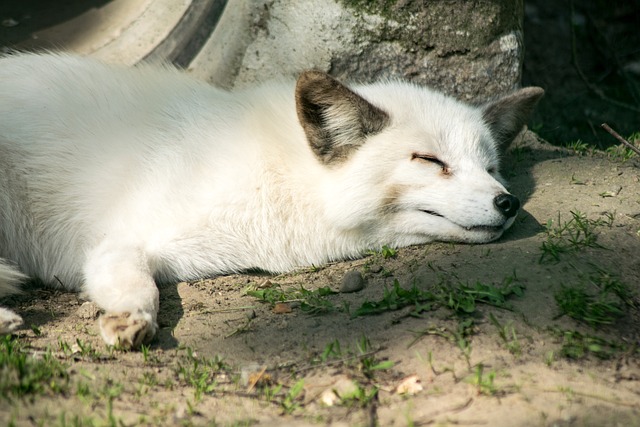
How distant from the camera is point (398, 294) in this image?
3.59 metres

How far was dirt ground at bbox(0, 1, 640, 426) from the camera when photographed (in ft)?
8.96

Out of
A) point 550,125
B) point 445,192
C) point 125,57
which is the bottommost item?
point 550,125

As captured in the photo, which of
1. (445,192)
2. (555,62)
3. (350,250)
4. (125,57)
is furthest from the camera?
(555,62)

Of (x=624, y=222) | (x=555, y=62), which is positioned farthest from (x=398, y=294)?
(x=555, y=62)

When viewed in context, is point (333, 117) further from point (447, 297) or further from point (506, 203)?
point (447, 297)

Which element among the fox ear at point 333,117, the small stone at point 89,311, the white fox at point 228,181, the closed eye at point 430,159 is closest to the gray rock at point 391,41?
the white fox at point 228,181

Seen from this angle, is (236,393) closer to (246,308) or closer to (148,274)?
(246,308)

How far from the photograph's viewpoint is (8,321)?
3.48 metres

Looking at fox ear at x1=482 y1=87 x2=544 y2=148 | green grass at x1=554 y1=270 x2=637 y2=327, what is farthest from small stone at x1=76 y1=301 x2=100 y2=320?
fox ear at x1=482 y1=87 x2=544 y2=148

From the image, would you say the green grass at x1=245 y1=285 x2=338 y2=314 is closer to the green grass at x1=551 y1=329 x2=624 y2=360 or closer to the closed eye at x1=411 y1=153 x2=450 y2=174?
the closed eye at x1=411 y1=153 x2=450 y2=174

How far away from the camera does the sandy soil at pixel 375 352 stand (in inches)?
107

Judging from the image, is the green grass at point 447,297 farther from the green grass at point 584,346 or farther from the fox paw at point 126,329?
the fox paw at point 126,329

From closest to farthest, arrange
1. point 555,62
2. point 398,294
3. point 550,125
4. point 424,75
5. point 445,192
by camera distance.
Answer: point 398,294 < point 445,192 < point 424,75 < point 550,125 < point 555,62

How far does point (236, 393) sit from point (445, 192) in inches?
70.2
